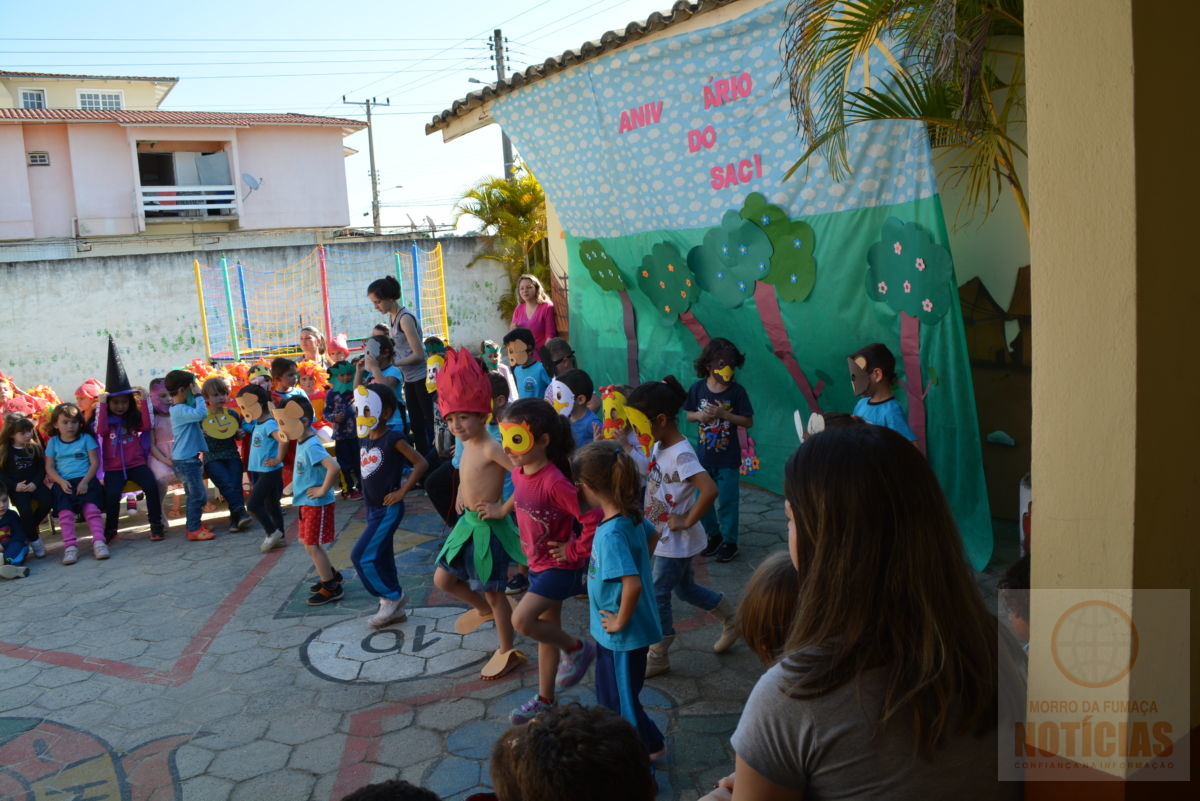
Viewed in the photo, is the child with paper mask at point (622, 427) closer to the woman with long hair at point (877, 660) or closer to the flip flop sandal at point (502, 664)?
the flip flop sandal at point (502, 664)

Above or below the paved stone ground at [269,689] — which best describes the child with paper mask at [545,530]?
above

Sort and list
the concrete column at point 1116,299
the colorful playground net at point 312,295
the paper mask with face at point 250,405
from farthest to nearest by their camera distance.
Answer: the colorful playground net at point 312,295 < the paper mask with face at point 250,405 < the concrete column at point 1116,299

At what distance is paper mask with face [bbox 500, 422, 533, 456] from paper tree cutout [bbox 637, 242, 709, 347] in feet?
12.6

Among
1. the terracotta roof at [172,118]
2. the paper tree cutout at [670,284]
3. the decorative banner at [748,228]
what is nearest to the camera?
the decorative banner at [748,228]

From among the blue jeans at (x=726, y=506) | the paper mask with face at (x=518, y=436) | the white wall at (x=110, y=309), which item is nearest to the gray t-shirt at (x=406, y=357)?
the blue jeans at (x=726, y=506)

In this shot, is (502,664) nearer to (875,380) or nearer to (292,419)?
(292,419)

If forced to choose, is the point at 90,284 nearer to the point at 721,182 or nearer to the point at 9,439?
the point at 9,439

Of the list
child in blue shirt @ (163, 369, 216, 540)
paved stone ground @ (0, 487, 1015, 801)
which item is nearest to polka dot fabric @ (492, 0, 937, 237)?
paved stone ground @ (0, 487, 1015, 801)

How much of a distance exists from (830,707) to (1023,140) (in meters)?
5.25

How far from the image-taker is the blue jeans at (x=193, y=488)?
306 inches

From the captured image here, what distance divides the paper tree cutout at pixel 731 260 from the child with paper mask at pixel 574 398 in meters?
1.87

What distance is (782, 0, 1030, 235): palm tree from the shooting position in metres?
4.43

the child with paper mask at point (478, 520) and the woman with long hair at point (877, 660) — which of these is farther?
the child with paper mask at point (478, 520)

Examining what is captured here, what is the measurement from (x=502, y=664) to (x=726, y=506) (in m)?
2.14
